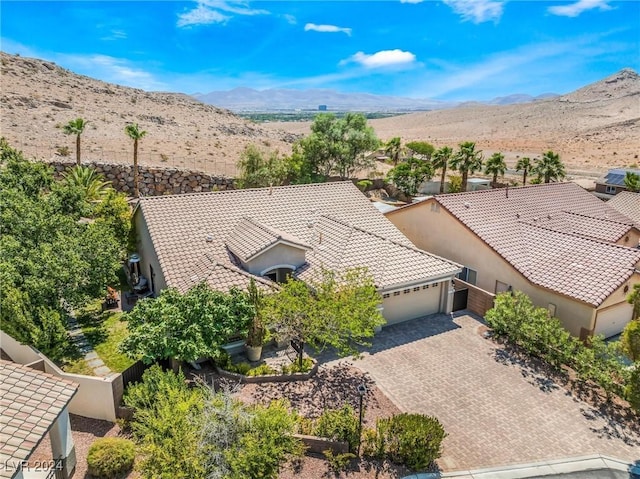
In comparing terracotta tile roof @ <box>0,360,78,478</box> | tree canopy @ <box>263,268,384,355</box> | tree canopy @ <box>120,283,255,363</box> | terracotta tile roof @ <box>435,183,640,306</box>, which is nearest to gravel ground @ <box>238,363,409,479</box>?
tree canopy @ <box>263,268,384,355</box>

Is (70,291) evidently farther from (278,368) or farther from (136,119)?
(136,119)

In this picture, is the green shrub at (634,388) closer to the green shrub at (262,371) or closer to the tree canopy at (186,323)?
the green shrub at (262,371)

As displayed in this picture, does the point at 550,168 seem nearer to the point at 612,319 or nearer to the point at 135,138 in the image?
the point at 612,319

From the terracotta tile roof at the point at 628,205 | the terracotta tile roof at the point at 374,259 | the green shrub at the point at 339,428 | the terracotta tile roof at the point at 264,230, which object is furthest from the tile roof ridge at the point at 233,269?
the terracotta tile roof at the point at 628,205

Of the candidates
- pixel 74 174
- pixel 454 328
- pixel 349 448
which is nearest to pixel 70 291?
pixel 349 448

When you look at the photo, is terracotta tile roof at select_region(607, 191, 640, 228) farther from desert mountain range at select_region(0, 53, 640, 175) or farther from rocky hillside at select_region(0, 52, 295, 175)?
rocky hillside at select_region(0, 52, 295, 175)

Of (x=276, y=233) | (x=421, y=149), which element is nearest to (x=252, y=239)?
(x=276, y=233)
